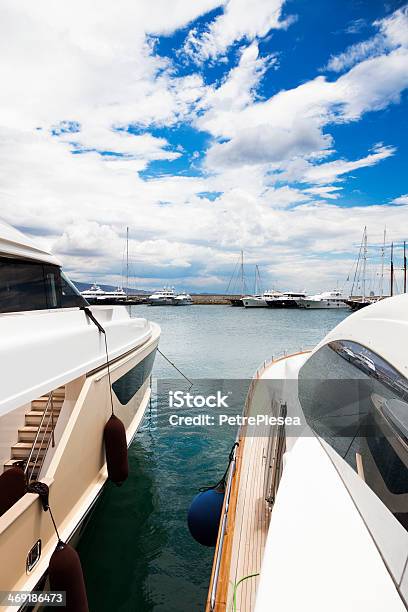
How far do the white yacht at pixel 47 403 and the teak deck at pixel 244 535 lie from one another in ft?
3.49

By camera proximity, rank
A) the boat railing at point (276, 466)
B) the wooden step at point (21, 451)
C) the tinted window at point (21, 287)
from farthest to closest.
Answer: the wooden step at point (21, 451) → the tinted window at point (21, 287) → the boat railing at point (276, 466)

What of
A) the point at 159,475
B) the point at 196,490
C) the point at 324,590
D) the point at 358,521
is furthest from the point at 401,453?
the point at 159,475

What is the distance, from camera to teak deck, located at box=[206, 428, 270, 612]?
8.51 feet

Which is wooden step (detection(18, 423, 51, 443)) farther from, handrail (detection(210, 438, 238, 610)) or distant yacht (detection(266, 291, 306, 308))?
distant yacht (detection(266, 291, 306, 308))

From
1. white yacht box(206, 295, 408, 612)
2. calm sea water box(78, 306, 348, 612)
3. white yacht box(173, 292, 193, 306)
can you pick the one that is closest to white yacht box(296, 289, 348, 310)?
white yacht box(173, 292, 193, 306)

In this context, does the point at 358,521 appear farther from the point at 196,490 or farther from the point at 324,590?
the point at 196,490

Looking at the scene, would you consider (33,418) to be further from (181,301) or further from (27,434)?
(181,301)

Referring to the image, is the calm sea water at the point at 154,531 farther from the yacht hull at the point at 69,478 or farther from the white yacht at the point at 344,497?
the white yacht at the point at 344,497

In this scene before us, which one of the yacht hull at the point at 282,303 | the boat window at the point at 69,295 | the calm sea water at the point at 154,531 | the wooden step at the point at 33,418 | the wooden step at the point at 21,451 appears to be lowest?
the calm sea water at the point at 154,531

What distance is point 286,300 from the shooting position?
71.1m

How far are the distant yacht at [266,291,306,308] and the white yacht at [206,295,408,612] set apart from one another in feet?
223

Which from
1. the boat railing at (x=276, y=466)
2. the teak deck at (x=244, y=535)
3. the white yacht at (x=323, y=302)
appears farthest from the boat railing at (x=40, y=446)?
the white yacht at (x=323, y=302)

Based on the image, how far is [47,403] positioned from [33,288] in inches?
53.7

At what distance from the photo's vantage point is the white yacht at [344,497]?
1.58 m
